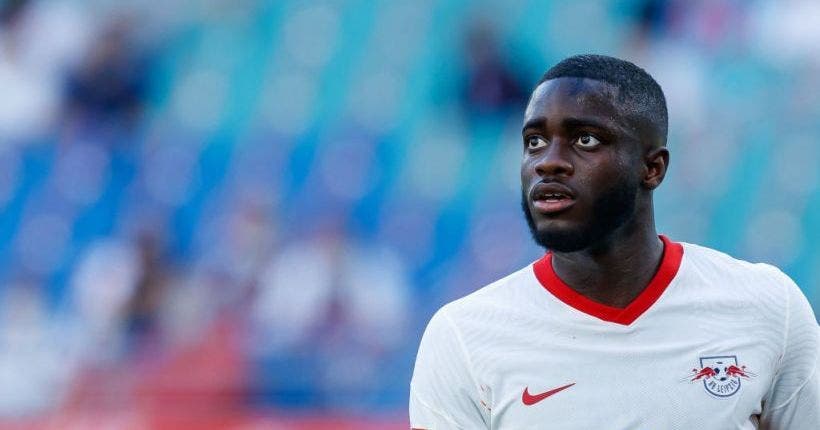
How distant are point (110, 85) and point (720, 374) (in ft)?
21.2

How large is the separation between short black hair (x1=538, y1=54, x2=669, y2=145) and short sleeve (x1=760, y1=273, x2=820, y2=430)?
0.54 metres

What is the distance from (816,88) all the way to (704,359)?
5723 mm

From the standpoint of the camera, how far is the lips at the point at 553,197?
8.73ft

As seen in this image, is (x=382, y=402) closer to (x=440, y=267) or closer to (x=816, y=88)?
(x=440, y=267)

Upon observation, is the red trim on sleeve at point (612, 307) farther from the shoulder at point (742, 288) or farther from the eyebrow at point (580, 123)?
the eyebrow at point (580, 123)

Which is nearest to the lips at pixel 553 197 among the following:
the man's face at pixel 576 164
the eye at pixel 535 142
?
the man's face at pixel 576 164

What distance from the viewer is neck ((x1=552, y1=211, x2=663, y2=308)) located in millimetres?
2779

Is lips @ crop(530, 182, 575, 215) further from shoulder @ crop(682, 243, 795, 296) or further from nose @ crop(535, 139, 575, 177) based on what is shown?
shoulder @ crop(682, 243, 795, 296)

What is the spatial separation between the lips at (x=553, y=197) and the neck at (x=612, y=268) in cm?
15

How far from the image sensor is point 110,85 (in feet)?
27.5

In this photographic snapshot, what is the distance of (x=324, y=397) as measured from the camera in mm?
7305

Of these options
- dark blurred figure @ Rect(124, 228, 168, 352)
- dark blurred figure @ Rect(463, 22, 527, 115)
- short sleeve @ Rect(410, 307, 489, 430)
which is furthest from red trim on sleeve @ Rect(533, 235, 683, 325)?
dark blurred figure @ Rect(463, 22, 527, 115)

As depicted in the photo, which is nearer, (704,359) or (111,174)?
(704,359)

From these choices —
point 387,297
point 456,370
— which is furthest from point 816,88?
point 456,370
